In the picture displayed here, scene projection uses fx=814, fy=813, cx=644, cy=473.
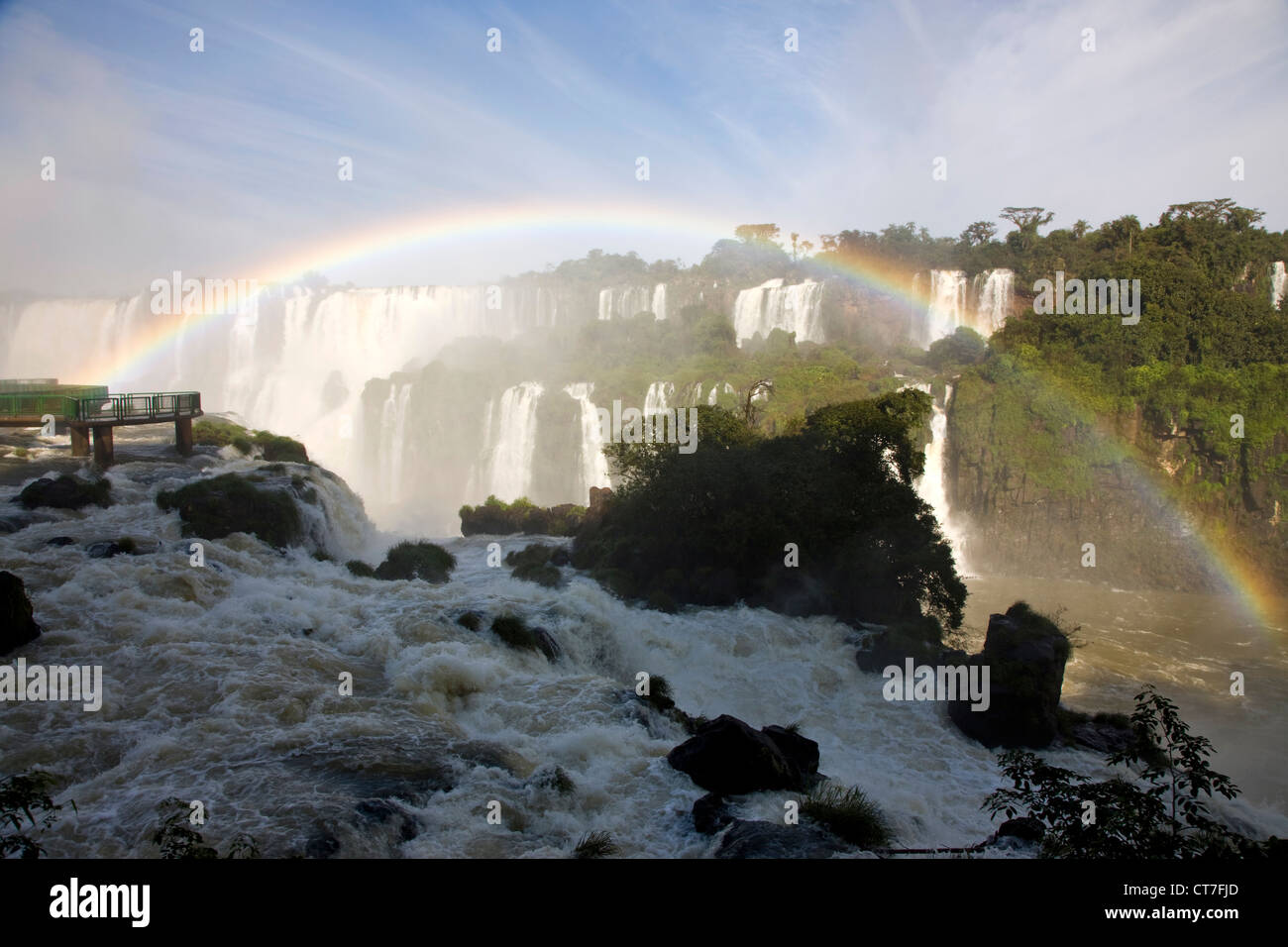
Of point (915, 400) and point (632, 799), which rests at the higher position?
point (915, 400)

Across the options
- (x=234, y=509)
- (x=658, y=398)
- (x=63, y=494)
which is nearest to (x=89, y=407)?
(x=63, y=494)

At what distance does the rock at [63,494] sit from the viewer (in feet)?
63.7

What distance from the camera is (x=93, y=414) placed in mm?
25000

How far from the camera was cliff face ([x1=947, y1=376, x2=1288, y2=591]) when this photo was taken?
121ft

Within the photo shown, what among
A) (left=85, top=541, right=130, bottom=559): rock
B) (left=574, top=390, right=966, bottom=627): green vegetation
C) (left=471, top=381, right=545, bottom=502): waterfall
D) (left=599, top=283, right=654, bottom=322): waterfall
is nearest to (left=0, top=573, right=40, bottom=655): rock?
(left=85, top=541, right=130, bottom=559): rock

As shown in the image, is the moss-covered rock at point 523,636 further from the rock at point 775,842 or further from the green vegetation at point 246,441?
the green vegetation at point 246,441

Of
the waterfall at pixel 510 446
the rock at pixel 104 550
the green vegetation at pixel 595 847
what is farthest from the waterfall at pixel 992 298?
the green vegetation at pixel 595 847

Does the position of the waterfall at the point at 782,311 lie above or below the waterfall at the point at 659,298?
below

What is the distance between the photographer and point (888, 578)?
23.1 metres

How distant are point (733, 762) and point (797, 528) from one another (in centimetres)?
1284

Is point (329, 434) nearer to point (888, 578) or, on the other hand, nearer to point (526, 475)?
point (526, 475)

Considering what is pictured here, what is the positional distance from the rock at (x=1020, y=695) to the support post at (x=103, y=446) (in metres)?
24.7
